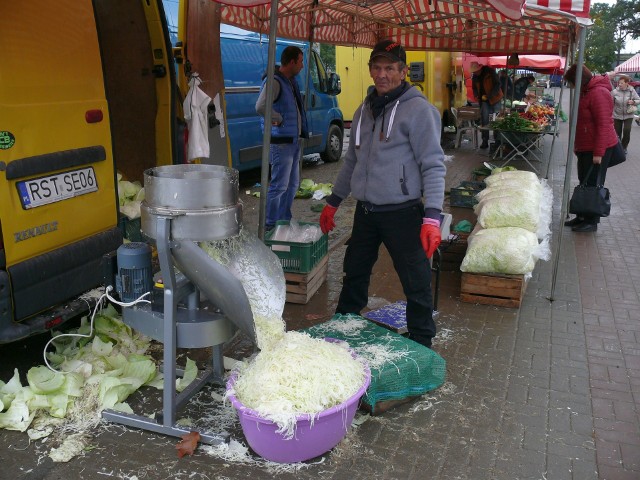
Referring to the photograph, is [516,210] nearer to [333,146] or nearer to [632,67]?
[333,146]

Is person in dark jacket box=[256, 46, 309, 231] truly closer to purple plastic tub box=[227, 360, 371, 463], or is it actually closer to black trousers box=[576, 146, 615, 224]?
black trousers box=[576, 146, 615, 224]

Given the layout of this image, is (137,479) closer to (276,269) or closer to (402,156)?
(276,269)

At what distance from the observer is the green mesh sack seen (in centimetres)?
364

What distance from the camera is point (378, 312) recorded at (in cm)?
495

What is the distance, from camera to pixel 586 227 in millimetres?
8211

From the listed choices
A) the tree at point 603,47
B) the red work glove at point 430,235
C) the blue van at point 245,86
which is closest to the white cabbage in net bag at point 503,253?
the red work glove at point 430,235

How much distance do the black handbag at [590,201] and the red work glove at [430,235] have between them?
4875 millimetres

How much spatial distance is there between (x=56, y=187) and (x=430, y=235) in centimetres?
242

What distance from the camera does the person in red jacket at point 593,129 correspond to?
7.51m

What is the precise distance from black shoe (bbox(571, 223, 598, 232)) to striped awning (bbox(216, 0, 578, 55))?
2.50 m

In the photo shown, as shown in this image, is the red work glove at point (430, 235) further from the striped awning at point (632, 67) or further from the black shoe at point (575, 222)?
the striped awning at point (632, 67)

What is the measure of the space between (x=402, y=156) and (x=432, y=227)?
1.72 feet

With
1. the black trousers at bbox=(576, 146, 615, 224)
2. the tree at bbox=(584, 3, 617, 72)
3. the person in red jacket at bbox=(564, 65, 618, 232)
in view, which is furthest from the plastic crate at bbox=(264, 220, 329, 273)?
the tree at bbox=(584, 3, 617, 72)

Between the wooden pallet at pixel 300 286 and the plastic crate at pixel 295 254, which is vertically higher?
the plastic crate at pixel 295 254
